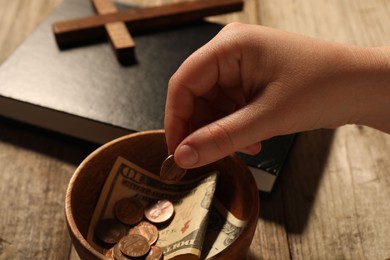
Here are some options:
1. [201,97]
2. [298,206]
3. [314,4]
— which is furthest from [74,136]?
[314,4]

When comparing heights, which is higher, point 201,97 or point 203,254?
point 201,97

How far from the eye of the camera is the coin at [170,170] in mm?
577

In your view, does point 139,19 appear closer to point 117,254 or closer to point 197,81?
point 197,81

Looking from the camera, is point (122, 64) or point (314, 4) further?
point (314, 4)

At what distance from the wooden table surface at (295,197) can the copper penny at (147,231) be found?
0.09 m

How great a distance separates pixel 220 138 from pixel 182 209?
0.16 metres

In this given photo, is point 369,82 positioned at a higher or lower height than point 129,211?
higher

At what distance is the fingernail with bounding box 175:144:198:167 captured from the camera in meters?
0.51

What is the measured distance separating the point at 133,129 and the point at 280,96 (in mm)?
270

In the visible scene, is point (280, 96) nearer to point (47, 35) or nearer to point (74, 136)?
point (74, 136)

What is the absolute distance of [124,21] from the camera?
89cm

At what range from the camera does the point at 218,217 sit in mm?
597

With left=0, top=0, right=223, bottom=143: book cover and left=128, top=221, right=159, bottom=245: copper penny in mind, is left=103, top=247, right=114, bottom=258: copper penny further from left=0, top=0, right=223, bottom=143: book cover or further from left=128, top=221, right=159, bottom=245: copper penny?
left=0, top=0, right=223, bottom=143: book cover

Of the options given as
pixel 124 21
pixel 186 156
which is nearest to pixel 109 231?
pixel 186 156
